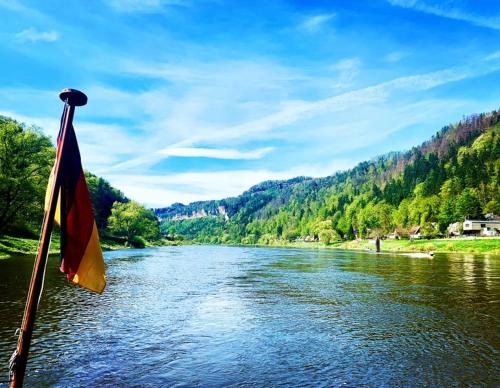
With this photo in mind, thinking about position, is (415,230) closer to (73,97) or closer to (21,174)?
(21,174)

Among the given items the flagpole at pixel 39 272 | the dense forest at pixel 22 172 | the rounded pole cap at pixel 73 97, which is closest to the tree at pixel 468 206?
the dense forest at pixel 22 172

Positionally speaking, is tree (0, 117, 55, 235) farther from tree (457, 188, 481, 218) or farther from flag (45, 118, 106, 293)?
tree (457, 188, 481, 218)

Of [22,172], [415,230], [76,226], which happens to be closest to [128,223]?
[22,172]

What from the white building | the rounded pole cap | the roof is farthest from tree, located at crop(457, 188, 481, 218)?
the rounded pole cap

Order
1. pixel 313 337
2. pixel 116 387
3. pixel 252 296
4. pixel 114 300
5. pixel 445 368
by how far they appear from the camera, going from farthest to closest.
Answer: pixel 252 296, pixel 114 300, pixel 313 337, pixel 445 368, pixel 116 387

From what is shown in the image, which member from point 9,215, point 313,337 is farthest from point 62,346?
point 9,215

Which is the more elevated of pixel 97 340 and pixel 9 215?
pixel 9 215

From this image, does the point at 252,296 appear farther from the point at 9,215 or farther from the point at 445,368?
the point at 9,215

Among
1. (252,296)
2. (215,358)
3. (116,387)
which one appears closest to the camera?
(116,387)

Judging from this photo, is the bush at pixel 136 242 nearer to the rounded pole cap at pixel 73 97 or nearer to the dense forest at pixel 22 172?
the dense forest at pixel 22 172

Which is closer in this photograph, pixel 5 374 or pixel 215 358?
pixel 5 374

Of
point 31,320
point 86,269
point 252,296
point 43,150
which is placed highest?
point 43,150

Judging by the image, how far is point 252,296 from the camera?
3647 centimetres

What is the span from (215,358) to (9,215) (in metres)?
65.2
